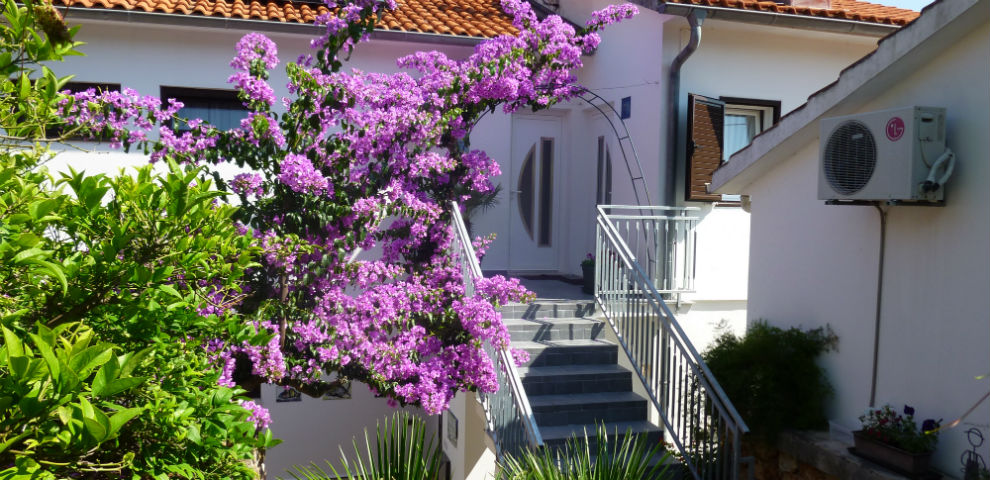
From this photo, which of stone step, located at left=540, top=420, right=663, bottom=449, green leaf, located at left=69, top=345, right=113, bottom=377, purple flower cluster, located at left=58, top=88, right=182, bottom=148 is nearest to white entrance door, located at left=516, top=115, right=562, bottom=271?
stone step, located at left=540, top=420, right=663, bottom=449

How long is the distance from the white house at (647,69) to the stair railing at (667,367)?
0.95 meters

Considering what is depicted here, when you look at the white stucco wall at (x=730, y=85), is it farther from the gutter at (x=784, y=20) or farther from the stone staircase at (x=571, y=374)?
the stone staircase at (x=571, y=374)

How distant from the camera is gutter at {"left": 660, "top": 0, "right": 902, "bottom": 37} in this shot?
8180 mm

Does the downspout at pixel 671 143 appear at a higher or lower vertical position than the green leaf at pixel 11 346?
higher

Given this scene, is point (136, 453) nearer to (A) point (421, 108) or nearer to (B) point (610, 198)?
(A) point (421, 108)

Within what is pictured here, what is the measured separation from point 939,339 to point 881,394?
68 cm

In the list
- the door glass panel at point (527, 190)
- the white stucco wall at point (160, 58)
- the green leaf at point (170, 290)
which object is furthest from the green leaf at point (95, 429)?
the door glass panel at point (527, 190)

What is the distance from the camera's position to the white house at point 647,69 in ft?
27.3

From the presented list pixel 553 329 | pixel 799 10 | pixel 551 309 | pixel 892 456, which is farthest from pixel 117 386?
pixel 799 10

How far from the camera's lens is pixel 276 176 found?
19.0 ft

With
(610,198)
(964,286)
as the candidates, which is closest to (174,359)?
(964,286)

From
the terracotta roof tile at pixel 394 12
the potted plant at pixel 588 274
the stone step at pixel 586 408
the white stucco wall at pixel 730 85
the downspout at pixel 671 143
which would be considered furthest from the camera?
the potted plant at pixel 588 274

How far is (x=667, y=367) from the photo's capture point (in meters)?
6.74

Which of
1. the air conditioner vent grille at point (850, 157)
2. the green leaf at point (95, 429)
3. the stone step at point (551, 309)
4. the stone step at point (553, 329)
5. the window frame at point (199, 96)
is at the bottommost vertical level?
the stone step at point (553, 329)
